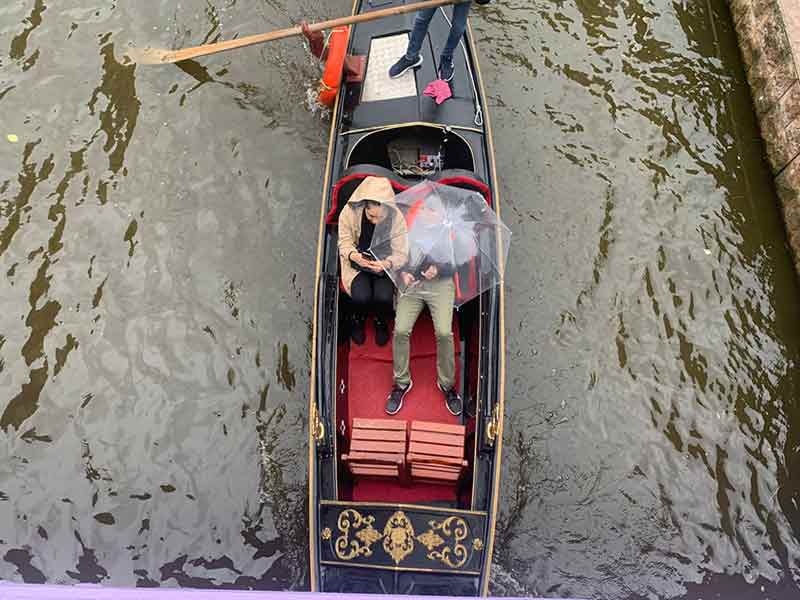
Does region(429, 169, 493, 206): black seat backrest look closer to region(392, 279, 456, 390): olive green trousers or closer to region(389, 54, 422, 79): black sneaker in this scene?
region(392, 279, 456, 390): olive green trousers

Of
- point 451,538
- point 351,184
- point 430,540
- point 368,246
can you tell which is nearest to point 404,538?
point 430,540

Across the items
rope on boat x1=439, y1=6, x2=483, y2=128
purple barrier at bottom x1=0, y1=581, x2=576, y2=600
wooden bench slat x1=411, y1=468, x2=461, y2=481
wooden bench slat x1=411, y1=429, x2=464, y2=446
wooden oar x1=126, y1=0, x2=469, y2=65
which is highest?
Answer: wooden oar x1=126, y1=0, x2=469, y2=65

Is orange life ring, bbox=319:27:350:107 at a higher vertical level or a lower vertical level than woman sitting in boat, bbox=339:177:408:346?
higher

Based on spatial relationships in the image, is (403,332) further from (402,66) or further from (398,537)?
(402,66)

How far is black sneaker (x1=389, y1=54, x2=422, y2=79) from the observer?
5.82 metres

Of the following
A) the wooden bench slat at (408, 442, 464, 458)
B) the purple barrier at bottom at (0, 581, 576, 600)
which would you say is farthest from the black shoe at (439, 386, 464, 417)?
the purple barrier at bottom at (0, 581, 576, 600)

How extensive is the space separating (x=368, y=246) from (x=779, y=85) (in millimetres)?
5256

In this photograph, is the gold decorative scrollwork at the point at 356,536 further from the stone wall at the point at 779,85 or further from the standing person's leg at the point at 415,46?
the stone wall at the point at 779,85

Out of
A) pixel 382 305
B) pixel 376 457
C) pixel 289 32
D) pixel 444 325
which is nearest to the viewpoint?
pixel 376 457

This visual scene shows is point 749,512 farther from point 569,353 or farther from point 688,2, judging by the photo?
point 688,2

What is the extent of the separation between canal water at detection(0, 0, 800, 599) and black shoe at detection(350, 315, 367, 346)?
0.71m

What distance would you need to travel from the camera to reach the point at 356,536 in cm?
405

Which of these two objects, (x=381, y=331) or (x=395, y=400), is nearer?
(x=395, y=400)

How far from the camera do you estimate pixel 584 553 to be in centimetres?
500
